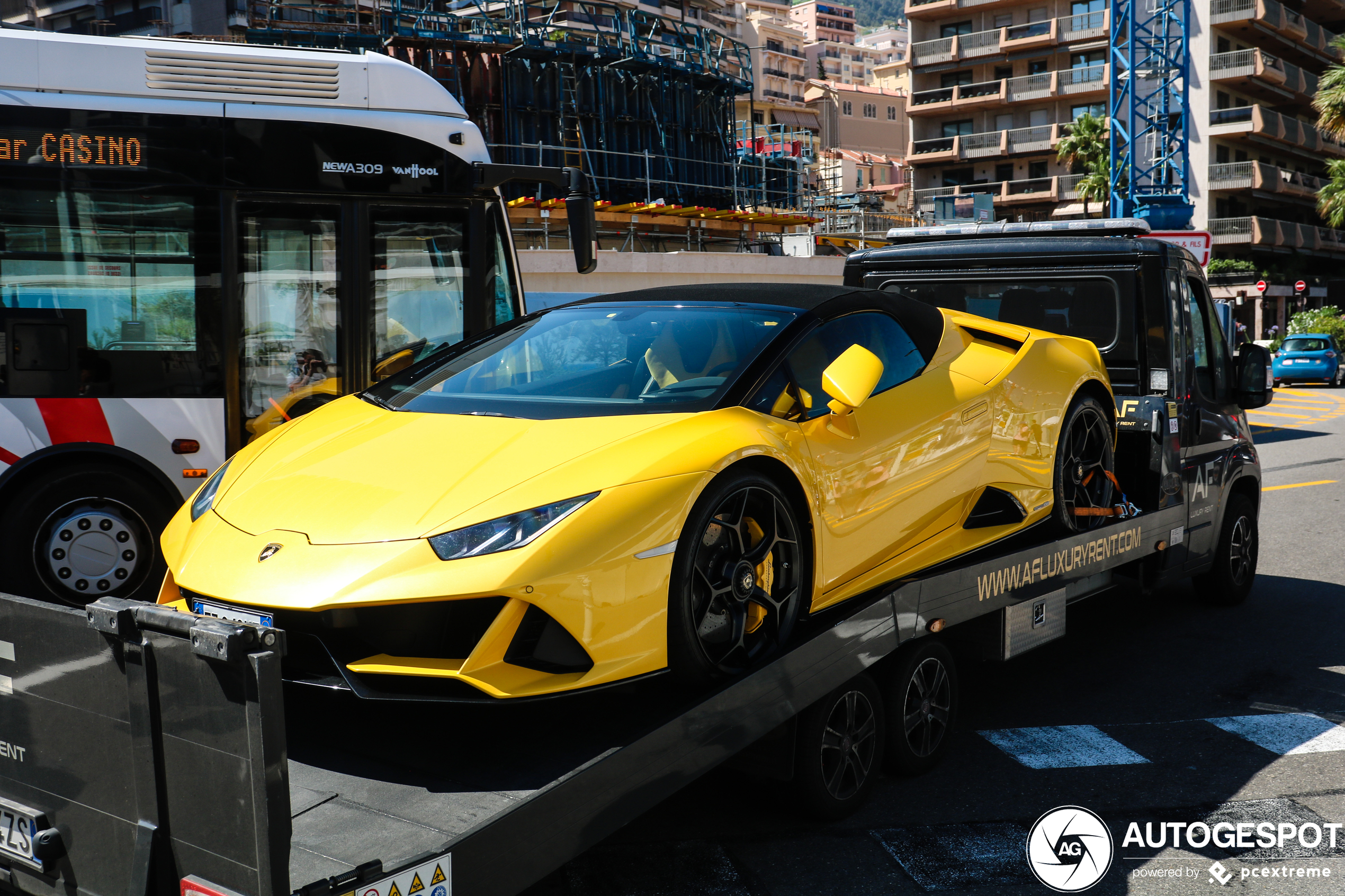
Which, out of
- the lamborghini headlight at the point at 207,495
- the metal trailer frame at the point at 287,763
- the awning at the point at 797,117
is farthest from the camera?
the awning at the point at 797,117

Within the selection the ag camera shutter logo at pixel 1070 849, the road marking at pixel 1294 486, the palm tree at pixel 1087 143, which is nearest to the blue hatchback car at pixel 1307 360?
the road marking at pixel 1294 486

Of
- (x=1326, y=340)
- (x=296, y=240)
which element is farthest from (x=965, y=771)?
(x=1326, y=340)

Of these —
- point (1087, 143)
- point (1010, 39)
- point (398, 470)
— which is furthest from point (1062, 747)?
point (1010, 39)

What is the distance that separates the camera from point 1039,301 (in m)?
6.73

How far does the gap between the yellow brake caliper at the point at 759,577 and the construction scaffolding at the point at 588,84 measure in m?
35.8

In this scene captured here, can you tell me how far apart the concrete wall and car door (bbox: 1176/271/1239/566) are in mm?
12255

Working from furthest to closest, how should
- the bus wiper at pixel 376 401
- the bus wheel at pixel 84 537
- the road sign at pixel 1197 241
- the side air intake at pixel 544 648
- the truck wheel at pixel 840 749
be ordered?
the road sign at pixel 1197 241, the bus wheel at pixel 84 537, the bus wiper at pixel 376 401, the truck wheel at pixel 840 749, the side air intake at pixel 544 648

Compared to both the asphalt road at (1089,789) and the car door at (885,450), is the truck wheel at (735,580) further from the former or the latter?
the asphalt road at (1089,789)

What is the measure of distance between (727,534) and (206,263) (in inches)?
151

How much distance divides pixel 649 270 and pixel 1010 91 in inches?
1755

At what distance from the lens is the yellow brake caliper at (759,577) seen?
145 inches

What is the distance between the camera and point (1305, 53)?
6072 cm

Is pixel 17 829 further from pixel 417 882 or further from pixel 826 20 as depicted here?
pixel 826 20

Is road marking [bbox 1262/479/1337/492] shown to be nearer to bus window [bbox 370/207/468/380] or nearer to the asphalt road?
Answer: the asphalt road
